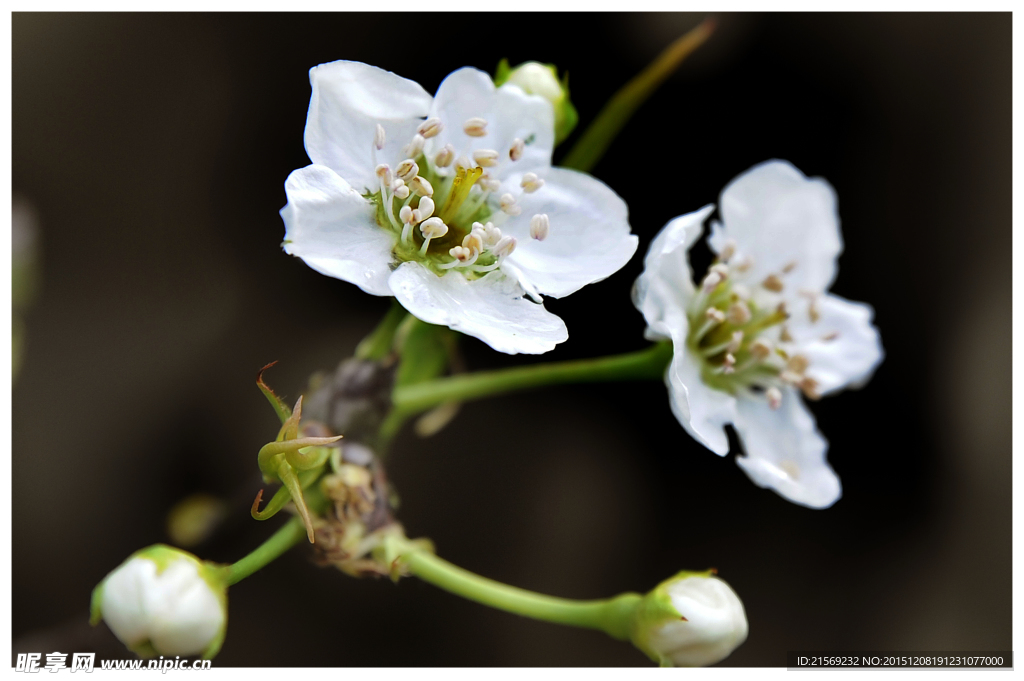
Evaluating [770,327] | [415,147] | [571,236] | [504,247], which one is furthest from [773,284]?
[415,147]

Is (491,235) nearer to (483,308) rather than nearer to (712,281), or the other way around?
(483,308)

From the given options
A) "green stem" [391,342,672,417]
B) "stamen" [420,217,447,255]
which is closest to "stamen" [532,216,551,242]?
"stamen" [420,217,447,255]

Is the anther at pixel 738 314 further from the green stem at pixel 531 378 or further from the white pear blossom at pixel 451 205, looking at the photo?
the white pear blossom at pixel 451 205

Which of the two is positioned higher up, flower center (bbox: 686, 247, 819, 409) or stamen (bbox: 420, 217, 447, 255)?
stamen (bbox: 420, 217, 447, 255)

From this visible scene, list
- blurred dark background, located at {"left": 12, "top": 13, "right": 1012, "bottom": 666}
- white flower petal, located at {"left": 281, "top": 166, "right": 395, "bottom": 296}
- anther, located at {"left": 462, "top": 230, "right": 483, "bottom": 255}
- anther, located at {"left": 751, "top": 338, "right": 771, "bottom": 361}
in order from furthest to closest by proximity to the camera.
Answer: blurred dark background, located at {"left": 12, "top": 13, "right": 1012, "bottom": 666} → anther, located at {"left": 751, "top": 338, "right": 771, "bottom": 361} → anther, located at {"left": 462, "top": 230, "right": 483, "bottom": 255} → white flower petal, located at {"left": 281, "top": 166, "right": 395, "bottom": 296}

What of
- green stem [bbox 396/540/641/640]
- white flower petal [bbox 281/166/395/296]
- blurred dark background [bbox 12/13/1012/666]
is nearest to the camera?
white flower petal [bbox 281/166/395/296]

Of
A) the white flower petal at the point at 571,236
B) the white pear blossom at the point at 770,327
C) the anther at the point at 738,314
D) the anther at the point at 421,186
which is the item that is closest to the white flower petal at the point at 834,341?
the white pear blossom at the point at 770,327

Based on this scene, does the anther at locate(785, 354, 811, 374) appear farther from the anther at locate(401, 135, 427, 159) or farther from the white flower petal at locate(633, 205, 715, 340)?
the anther at locate(401, 135, 427, 159)
